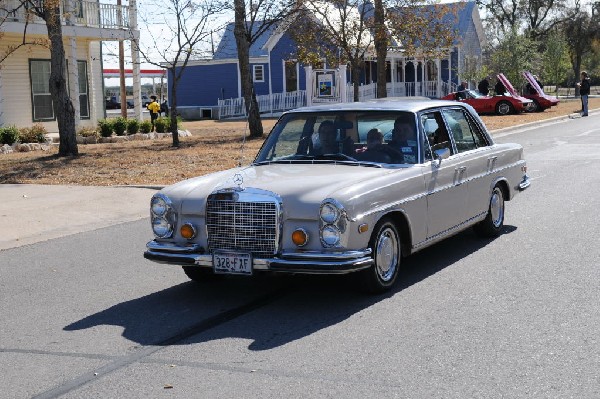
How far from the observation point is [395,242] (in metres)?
6.88

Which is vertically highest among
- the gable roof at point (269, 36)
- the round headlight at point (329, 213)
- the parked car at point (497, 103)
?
the gable roof at point (269, 36)

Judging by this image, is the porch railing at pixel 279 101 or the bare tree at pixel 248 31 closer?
the bare tree at pixel 248 31

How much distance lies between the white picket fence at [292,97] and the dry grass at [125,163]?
754 inches

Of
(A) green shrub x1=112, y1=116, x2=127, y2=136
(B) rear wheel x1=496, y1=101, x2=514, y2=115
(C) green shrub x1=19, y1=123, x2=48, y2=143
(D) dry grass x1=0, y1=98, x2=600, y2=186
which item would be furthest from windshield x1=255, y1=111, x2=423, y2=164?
(B) rear wheel x1=496, y1=101, x2=514, y2=115

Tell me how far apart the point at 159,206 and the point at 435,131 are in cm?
279

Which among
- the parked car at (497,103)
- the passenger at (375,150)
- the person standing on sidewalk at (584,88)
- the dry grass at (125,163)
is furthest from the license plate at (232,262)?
the parked car at (497,103)

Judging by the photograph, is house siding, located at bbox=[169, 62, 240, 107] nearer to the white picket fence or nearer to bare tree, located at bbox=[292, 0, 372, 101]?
the white picket fence

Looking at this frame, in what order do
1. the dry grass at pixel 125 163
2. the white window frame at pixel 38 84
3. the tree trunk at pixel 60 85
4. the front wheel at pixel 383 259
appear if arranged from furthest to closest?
1. the white window frame at pixel 38 84
2. the tree trunk at pixel 60 85
3. the dry grass at pixel 125 163
4. the front wheel at pixel 383 259

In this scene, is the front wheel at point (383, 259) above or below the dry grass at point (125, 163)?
below

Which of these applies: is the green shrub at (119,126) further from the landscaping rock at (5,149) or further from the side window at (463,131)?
the side window at (463,131)

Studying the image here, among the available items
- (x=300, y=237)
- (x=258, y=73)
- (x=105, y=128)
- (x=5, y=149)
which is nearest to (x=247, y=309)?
(x=300, y=237)

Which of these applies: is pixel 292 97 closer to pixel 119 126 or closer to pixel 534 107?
pixel 534 107

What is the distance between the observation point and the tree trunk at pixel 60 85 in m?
19.2

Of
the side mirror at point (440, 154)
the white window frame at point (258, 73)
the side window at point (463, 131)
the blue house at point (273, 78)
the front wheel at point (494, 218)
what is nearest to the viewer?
the side mirror at point (440, 154)
